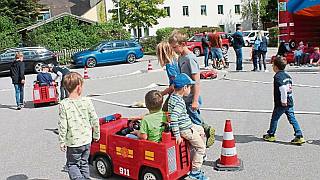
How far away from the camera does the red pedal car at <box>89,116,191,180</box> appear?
5.11 metres

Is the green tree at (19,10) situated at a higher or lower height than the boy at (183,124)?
higher

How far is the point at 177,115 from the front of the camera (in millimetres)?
5160

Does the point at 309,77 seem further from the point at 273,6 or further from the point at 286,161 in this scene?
the point at 273,6

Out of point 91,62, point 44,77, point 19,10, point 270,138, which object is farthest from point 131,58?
point 270,138

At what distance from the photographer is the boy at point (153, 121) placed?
520 cm

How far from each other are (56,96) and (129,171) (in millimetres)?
7461

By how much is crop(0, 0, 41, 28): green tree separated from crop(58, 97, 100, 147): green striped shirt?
36.7 m

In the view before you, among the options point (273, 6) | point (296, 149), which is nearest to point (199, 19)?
point (273, 6)

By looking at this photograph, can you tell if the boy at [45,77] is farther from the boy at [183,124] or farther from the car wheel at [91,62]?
the car wheel at [91,62]

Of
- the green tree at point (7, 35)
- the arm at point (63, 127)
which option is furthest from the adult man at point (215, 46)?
the green tree at point (7, 35)

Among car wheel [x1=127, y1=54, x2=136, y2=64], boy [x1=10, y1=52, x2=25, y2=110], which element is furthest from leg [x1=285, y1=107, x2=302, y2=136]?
car wheel [x1=127, y1=54, x2=136, y2=64]

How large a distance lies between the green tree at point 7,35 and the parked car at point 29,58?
643 centimetres

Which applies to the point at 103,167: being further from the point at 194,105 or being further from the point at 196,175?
the point at 194,105

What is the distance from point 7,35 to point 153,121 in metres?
29.2
